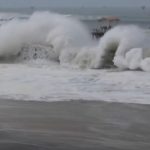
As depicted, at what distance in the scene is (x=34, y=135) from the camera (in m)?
8.85

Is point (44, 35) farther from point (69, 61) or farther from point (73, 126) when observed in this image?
point (73, 126)

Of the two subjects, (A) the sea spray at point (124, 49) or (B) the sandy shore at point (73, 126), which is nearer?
(B) the sandy shore at point (73, 126)

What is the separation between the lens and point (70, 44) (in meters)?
22.7

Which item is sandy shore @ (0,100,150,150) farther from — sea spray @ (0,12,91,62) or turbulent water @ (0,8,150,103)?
sea spray @ (0,12,91,62)

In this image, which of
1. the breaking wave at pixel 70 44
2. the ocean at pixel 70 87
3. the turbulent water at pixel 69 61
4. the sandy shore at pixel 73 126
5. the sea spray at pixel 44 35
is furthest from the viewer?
the sea spray at pixel 44 35

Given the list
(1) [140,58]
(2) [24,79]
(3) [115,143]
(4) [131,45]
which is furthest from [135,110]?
(4) [131,45]

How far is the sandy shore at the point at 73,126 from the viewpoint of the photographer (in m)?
8.31

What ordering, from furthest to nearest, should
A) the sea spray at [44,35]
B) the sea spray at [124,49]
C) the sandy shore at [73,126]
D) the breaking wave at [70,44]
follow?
the sea spray at [44,35], the breaking wave at [70,44], the sea spray at [124,49], the sandy shore at [73,126]

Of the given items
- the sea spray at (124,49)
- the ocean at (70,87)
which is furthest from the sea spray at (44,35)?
the sea spray at (124,49)

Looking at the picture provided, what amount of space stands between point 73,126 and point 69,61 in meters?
11.7

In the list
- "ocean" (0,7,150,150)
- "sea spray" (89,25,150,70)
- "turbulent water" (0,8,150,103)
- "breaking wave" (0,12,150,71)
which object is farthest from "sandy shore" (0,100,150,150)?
"sea spray" (89,25,150,70)

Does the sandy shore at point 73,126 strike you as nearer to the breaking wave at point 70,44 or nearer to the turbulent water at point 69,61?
the turbulent water at point 69,61

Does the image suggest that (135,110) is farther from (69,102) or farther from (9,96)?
(9,96)

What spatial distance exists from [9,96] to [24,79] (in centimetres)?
282
